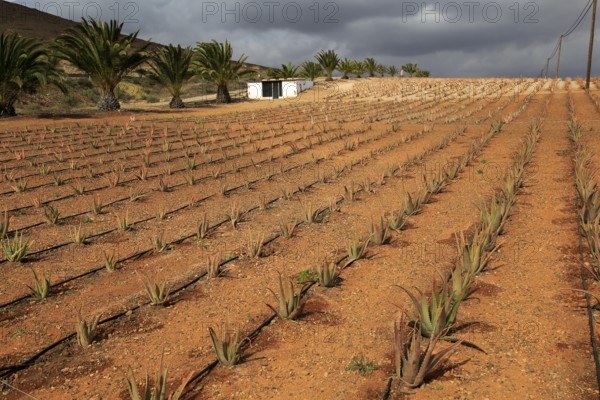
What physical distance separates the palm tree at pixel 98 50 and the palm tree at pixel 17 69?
172 cm

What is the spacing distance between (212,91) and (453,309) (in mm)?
44696

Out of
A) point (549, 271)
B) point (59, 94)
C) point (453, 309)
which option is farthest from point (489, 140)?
point (59, 94)

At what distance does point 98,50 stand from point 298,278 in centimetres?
2146

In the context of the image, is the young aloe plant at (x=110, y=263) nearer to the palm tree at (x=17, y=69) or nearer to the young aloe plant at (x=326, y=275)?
the young aloe plant at (x=326, y=275)

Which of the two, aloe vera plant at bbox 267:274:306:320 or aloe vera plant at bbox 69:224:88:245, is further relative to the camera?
aloe vera plant at bbox 69:224:88:245

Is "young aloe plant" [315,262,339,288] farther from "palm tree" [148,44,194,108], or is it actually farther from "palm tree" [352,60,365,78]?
"palm tree" [352,60,365,78]

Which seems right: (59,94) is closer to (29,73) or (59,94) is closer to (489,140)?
(29,73)

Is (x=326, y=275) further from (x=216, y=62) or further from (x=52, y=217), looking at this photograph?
(x=216, y=62)

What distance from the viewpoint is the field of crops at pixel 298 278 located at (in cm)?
292

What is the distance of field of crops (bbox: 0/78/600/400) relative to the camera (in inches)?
115

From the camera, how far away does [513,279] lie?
4105 mm

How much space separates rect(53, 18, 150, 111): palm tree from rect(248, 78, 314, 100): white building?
657 inches

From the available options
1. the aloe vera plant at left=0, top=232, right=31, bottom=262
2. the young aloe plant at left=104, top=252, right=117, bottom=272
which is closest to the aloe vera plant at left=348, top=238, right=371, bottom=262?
the young aloe plant at left=104, top=252, right=117, bottom=272

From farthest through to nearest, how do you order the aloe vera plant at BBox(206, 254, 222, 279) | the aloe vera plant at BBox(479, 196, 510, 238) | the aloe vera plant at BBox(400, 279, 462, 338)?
the aloe vera plant at BBox(479, 196, 510, 238) → the aloe vera plant at BBox(206, 254, 222, 279) → the aloe vera plant at BBox(400, 279, 462, 338)
